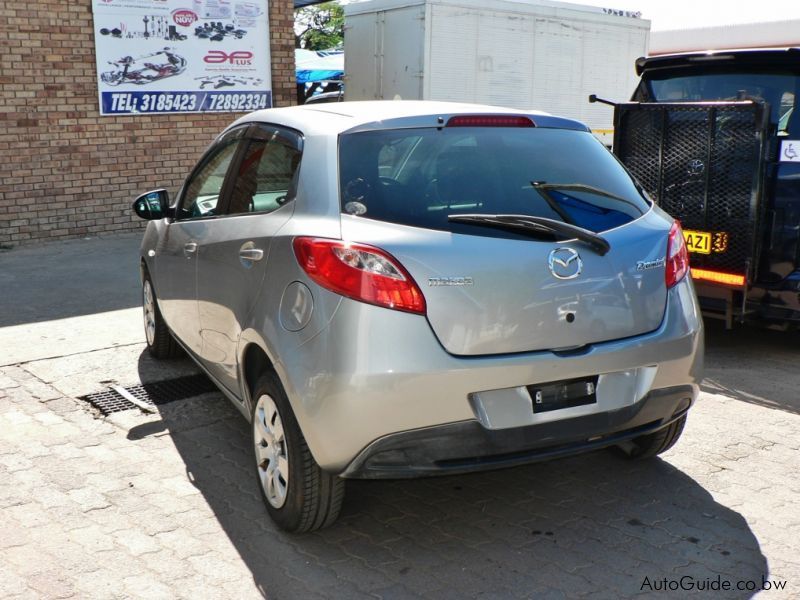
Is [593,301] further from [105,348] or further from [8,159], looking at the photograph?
[8,159]

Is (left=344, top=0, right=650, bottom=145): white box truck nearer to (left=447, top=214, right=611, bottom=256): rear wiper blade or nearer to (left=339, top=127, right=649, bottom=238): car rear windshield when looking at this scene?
(left=339, top=127, right=649, bottom=238): car rear windshield

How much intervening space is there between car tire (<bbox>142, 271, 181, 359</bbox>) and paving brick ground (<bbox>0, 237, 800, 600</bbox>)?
90cm

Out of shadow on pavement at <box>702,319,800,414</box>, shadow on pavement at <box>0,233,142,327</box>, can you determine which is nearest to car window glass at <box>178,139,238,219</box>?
shadow on pavement at <box>0,233,142,327</box>

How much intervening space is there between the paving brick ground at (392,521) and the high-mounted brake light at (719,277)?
113 centimetres

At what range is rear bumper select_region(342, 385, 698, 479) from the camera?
10.3 ft

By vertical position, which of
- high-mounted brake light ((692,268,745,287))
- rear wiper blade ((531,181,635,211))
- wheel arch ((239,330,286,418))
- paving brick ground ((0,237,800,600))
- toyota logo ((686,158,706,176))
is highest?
rear wiper blade ((531,181,635,211))

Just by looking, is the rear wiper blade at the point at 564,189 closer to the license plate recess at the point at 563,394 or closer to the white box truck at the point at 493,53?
the license plate recess at the point at 563,394

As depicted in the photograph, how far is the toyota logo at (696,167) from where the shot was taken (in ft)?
20.1

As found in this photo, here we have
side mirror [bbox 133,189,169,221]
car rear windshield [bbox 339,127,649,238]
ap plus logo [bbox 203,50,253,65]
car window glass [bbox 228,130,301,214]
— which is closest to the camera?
car rear windshield [bbox 339,127,649,238]

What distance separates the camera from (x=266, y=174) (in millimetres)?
4098

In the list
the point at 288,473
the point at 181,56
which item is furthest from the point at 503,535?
the point at 181,56

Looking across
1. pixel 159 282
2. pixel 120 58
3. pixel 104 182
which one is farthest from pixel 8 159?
pixel 159 282

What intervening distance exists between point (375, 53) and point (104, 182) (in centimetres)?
478

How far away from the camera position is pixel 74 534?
3648 millimetres
